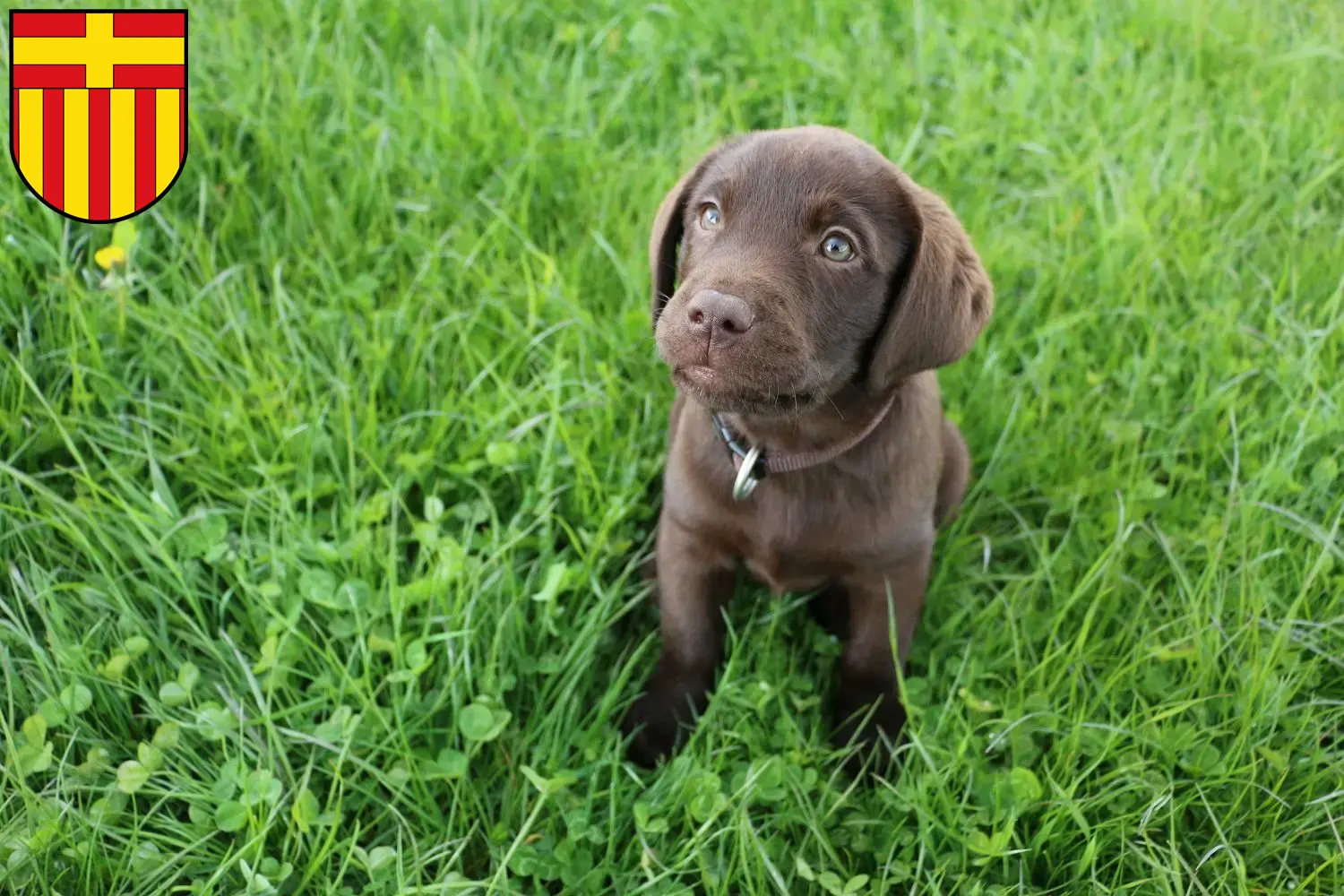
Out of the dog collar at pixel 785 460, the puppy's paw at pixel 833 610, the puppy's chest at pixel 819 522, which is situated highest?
the dog collar at pixel 785 460

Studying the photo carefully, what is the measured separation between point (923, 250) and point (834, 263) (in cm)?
19

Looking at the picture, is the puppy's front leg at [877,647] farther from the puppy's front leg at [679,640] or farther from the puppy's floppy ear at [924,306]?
the puppy's floppy ear at [924,306]

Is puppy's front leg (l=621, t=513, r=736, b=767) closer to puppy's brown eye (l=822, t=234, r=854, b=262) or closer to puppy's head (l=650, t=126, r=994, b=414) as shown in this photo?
puppy's head (l=650, t=126, r=994, b=414)

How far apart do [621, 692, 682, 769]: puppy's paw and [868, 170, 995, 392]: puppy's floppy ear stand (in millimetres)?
976

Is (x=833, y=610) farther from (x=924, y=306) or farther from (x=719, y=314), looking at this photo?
(x=719, y=314)

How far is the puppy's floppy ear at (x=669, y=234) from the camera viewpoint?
2361 millimetres

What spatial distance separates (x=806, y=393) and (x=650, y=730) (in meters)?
0.98

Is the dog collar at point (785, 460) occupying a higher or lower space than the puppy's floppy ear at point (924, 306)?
lower

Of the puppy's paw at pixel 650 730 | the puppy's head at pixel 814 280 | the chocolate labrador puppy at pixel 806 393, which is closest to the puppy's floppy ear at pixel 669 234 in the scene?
the chocolate labrador puppy at pixel 806 393

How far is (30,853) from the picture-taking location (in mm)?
1981

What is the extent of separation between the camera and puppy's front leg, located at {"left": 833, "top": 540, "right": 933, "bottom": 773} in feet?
7.84

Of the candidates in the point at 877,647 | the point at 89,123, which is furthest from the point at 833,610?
the point at 89,123

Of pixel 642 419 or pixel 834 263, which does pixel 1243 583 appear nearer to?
pixel 834 263

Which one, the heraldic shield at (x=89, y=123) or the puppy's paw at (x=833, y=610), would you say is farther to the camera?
the heraldic shield at (x=89, y=123)
